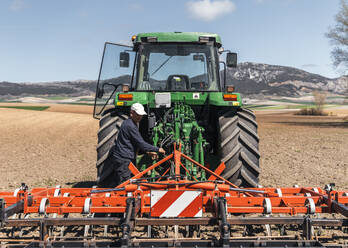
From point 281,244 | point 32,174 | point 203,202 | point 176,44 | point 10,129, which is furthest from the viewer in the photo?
point 10,129

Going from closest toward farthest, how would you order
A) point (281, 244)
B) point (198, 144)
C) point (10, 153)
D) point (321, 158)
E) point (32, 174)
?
point (281, 244)
point (198, 144)
point (32, 174)
point (321, 158)
point (10, 153)

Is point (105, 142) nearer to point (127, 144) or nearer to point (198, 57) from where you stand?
point (127, 144)

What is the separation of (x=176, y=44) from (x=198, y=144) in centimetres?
179

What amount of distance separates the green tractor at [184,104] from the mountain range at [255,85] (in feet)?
1.65

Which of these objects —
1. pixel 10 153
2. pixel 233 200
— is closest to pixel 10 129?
pixel 10 153

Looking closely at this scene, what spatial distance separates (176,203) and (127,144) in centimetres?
146

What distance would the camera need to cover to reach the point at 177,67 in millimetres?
5715

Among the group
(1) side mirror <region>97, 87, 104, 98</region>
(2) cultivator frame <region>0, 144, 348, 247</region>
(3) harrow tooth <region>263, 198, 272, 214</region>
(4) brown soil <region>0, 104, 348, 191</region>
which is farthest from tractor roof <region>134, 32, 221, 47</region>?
(3) harrow tooth <region>263, 198, 272, 214</region>

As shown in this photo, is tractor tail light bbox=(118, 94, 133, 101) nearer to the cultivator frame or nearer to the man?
the man

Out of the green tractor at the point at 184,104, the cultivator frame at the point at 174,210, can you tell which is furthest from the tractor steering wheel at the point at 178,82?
the cultivator frame at the point at 174,210

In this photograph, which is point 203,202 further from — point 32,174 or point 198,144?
point 32,174

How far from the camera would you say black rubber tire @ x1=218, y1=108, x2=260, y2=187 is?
15.0 ft

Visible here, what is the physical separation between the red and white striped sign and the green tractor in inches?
36.3

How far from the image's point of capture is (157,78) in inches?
224
